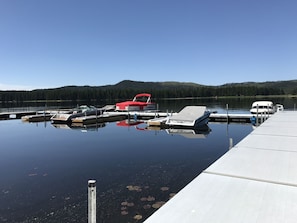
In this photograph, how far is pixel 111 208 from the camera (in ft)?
17.9

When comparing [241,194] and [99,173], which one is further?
[99,173]

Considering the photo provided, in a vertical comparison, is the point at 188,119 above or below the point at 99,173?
above

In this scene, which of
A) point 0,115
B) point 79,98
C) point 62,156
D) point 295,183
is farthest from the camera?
point 79,98

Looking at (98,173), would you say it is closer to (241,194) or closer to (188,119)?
(241,194)

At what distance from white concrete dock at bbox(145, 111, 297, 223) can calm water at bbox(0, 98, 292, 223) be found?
6.85 feet

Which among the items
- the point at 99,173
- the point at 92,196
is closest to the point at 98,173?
the point at 99,173

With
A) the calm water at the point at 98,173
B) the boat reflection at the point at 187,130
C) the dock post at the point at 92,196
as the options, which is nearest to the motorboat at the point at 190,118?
the boat reflection at the point at 187,130

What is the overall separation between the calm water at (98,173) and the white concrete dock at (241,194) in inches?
82.2

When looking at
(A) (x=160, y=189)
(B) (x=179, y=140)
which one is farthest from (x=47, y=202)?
(B) (x=179, y=140)

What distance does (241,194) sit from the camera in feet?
10.7

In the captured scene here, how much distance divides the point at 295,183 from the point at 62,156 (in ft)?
29.5

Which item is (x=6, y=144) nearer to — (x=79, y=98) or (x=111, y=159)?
(x=111, y=159)

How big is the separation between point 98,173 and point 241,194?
5.60 meters

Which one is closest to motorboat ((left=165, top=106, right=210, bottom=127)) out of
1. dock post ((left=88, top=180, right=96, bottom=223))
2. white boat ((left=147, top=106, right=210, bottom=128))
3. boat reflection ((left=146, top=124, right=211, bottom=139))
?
white boat ((left=147, top=106, right=210, bottom=128))
